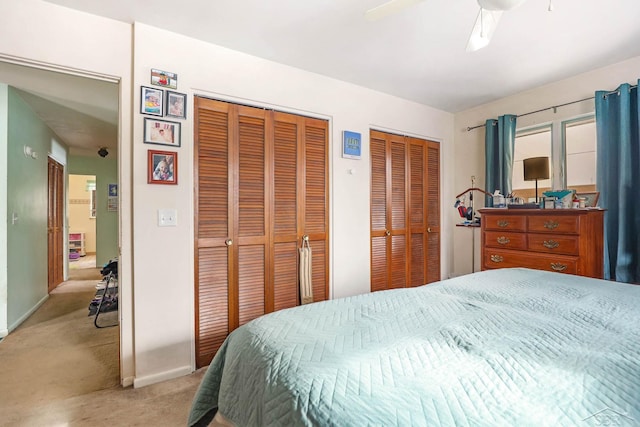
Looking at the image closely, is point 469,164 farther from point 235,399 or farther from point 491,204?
point 235,399

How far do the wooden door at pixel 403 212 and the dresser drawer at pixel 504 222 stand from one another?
793 mm

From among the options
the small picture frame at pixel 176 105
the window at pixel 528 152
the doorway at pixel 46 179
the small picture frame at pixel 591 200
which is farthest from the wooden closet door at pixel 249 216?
the window at pixel 528 152

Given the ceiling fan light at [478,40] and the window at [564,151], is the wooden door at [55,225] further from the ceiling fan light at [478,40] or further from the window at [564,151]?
the window at [564,151]

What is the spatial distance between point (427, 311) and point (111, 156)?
22.8ft

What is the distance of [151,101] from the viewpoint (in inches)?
83.4

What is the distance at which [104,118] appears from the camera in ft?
12.9

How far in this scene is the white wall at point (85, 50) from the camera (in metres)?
1.83

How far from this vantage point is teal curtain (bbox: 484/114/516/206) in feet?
10.9

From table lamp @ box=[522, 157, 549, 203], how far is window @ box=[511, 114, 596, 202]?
1.33ft

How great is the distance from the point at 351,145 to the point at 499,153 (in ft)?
5.55

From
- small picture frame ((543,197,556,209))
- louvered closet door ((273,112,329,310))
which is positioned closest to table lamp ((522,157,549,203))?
small picture frame ((543,197,556,209))

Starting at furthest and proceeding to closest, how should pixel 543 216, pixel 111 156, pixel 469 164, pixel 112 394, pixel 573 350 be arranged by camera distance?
1. pixel 111 156
2. pixel 469 164
3. pixel 543 216
4. pixel 112 394
5. pixel 573 350

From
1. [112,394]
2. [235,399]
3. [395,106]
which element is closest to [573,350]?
[235,399]

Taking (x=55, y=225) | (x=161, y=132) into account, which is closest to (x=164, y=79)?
(x=161, y=132)
